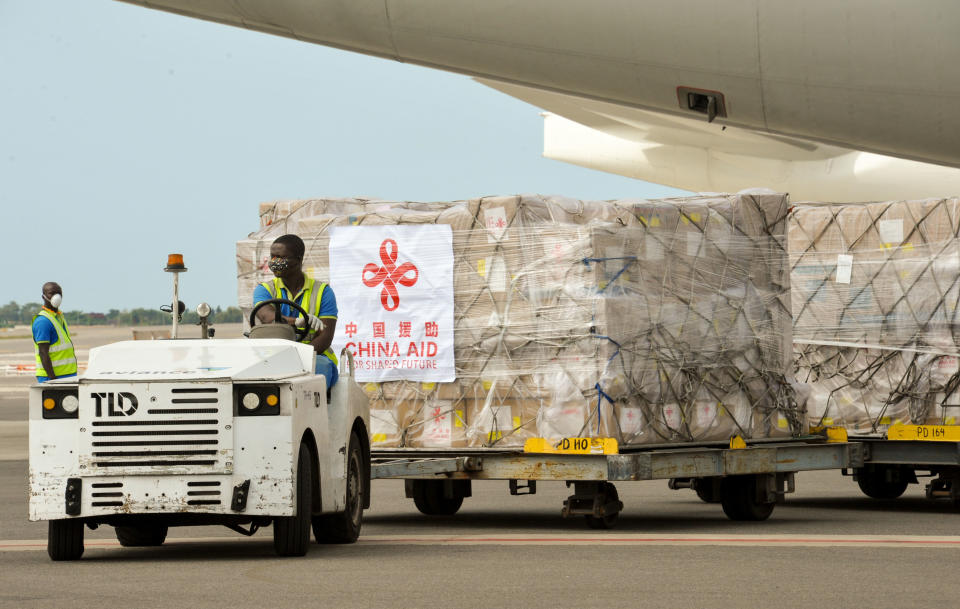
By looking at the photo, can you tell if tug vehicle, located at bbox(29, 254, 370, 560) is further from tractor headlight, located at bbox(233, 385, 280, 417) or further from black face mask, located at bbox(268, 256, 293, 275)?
black face mask, located at bbox(268, 256, 293, 275)

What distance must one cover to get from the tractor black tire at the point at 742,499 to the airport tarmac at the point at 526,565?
0.12 meters

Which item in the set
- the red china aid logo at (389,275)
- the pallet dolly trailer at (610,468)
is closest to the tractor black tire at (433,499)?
the pallet dolly trailer at (610,468)

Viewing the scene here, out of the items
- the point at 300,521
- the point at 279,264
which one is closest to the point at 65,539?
the point at 300,521

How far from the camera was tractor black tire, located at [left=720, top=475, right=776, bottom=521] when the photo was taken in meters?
12.1

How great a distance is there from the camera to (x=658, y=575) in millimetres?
8023

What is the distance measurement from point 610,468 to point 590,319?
1.17m

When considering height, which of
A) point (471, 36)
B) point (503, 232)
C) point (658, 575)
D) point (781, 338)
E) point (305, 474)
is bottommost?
point (658, 575)

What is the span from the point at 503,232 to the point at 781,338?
2.62 m

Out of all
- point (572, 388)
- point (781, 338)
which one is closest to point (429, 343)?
point (572, 388)

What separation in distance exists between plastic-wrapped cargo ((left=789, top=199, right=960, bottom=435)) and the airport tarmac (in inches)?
47.9

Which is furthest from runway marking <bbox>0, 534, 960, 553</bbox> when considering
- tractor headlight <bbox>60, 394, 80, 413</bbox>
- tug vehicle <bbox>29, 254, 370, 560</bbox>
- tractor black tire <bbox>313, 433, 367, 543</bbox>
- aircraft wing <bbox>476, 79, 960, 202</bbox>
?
aircraft wing <bbox>476, 79, 960, 202</bbox>

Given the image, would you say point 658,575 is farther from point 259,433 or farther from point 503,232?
point 503,232

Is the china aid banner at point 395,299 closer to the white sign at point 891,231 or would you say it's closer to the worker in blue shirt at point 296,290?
the worker in blue shirt at point 296,290

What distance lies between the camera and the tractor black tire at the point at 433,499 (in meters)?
12.6
